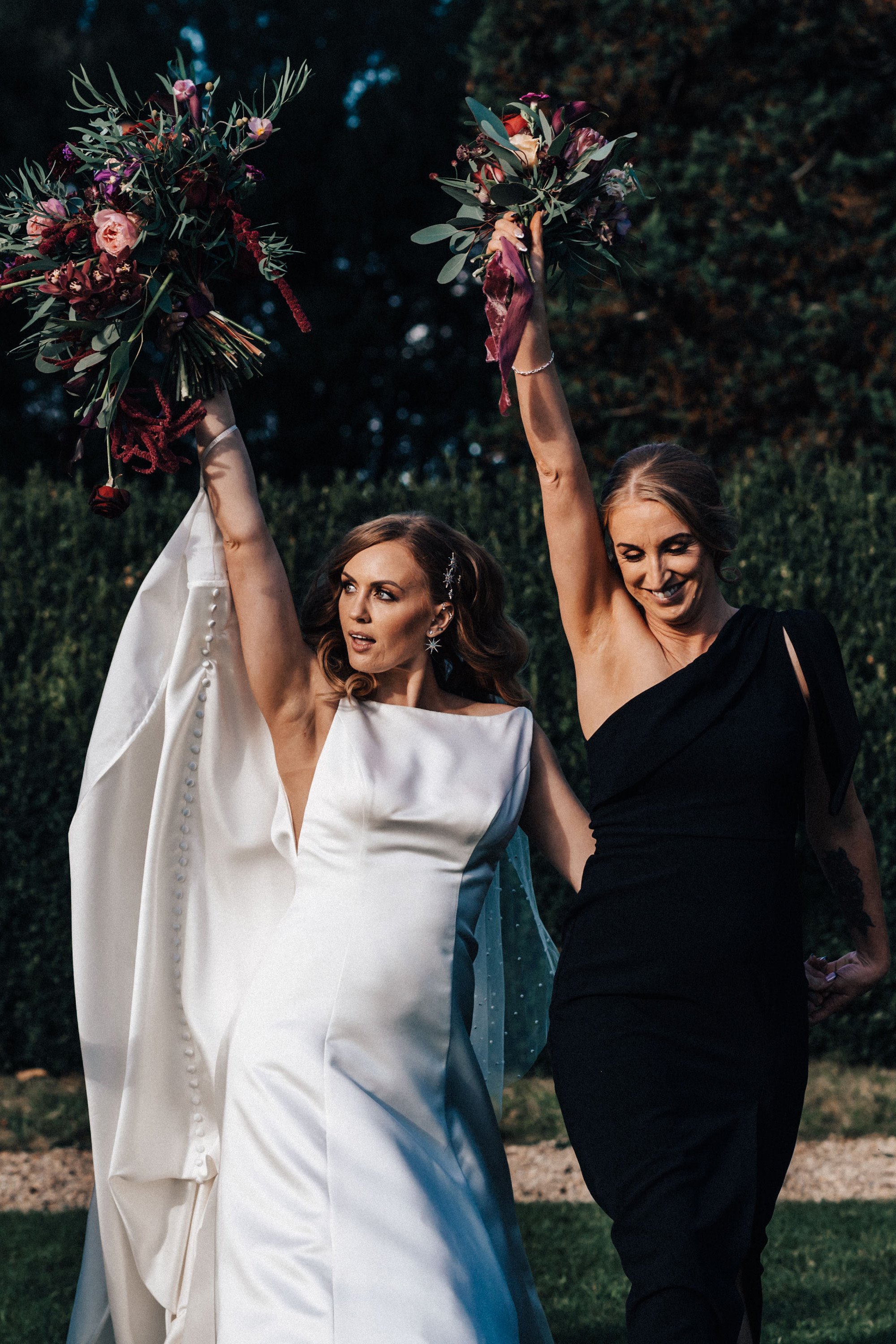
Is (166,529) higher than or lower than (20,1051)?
higher

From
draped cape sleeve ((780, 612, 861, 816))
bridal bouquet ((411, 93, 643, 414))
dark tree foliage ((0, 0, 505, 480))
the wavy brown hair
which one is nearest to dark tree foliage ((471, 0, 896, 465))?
dark tree foliage ((0, 0, 505, 480))

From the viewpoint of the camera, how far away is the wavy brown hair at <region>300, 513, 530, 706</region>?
9.84 feet

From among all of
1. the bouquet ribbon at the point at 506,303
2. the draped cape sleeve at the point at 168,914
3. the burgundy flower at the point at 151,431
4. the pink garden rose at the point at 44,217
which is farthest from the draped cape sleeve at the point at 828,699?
the pink garden rose at the point at 44,217

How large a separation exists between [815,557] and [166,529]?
3.36 meters

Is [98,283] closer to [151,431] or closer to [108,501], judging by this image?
[151,431]

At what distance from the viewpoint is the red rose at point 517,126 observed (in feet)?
9.43

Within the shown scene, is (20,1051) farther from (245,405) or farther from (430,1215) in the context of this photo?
(245,405)

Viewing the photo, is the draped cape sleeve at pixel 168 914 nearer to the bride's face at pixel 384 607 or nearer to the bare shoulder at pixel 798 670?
the bride's face at pixel 384 607

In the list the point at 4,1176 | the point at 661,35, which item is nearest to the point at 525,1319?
the point at 4,1176

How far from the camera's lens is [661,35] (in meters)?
10.1

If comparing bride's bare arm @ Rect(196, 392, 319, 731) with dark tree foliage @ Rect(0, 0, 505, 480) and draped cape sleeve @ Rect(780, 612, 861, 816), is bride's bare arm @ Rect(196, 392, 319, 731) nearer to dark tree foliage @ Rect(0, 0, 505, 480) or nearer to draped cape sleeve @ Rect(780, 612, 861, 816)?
draped cape sleeve @ Rect(780, 612, 861, 816)

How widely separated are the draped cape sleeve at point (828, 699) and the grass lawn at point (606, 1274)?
212 centimetres

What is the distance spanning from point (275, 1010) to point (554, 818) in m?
0.79

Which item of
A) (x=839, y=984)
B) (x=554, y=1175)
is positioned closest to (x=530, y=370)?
(x=839, y=984)
